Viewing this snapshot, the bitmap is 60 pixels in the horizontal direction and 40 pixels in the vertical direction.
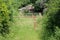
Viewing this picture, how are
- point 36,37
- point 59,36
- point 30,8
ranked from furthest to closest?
point 30,8 < point 36,37 < point 59,36

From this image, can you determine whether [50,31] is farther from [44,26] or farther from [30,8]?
[30,8]

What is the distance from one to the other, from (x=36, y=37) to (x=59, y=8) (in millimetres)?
2435

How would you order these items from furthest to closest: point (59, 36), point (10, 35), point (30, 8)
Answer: point (30, 8)
point (10, 35)
point (59, 36)

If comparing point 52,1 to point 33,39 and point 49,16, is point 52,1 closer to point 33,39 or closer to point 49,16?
point 49,16

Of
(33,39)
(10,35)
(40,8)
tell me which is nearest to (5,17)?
(10,35)

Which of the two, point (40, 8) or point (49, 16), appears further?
point (40, 8)

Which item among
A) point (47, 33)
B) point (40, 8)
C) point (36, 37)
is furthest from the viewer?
point (40, 8)

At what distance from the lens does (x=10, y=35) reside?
11570mm

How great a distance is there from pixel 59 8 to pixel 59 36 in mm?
1851

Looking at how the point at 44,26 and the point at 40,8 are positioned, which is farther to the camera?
the point at 40,8

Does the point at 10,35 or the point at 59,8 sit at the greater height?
the point at 59,8

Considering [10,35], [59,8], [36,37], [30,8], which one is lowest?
[30,8]

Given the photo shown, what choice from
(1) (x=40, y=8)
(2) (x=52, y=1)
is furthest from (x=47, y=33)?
(1) (x=40, y=8)

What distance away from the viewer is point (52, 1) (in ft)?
42.3
